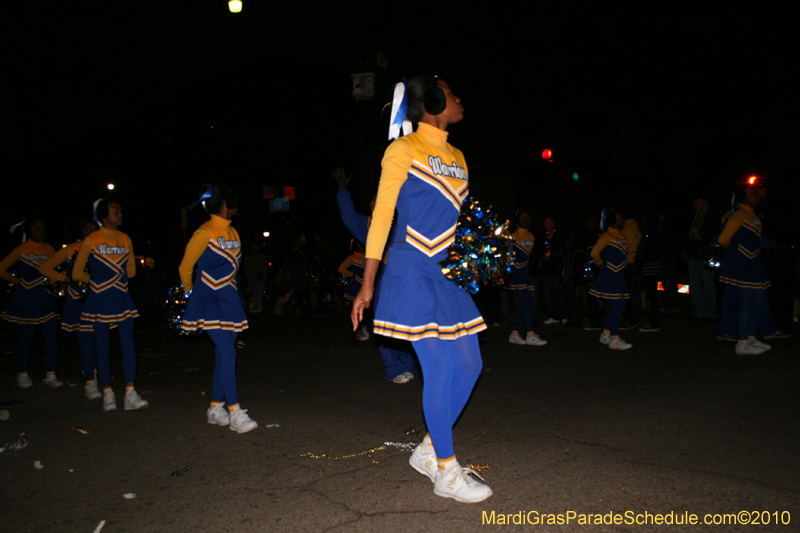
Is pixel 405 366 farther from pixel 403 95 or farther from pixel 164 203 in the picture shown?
pixel 164 203

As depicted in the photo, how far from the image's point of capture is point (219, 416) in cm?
480

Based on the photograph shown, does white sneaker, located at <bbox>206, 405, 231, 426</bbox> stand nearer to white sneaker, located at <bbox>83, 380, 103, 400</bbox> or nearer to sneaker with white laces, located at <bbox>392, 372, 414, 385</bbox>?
white sneaker, located at <bbox>83, 380, 103, 400</bbox>

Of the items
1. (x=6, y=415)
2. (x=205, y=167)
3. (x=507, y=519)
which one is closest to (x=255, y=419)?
(x=6, y=415)

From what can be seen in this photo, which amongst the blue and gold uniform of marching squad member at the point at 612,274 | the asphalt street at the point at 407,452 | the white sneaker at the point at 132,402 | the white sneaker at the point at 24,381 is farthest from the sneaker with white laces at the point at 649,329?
the white sneaker at the point at 24,381

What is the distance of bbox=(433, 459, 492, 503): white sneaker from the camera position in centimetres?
305

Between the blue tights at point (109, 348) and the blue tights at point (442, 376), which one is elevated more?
the blue tights at point (442, 376)

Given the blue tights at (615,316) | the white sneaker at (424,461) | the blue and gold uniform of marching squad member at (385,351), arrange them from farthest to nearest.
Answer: the blue tights at (615,316) < the blue and gold uniform of marching squad member at (385,351) < the white sneaker at (424,461)

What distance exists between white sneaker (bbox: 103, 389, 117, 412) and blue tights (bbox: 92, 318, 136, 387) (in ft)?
0.30

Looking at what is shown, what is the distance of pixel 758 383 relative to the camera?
5.55 meters

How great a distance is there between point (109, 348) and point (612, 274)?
6226 millimetres

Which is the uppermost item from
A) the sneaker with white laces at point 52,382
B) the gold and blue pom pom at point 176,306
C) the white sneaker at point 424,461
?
the gold and blue pom pom at point 176,306

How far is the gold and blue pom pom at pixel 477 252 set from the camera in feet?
10.3

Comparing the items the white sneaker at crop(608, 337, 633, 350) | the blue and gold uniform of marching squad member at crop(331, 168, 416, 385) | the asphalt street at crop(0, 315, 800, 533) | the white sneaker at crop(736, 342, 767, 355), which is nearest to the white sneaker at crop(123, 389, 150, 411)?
the asphalt street at crop(0, 315, 800, 533)

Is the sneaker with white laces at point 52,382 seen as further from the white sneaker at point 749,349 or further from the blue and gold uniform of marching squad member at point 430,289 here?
the white sneaker at point 749,349
